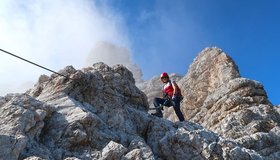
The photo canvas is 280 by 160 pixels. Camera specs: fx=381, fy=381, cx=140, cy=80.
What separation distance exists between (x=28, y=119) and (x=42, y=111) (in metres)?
1.15

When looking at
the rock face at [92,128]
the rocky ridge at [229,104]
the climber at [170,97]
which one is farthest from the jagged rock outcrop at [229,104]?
the rock face at [92,128]

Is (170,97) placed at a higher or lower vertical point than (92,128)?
higher

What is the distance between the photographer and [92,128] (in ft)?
60.0

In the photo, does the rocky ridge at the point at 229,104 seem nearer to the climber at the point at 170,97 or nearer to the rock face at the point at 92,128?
the climber at the point at 170,97

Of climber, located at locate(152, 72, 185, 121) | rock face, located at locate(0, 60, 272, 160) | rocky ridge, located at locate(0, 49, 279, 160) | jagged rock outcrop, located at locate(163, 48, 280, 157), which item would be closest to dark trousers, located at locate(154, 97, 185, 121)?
climber, located at locate(152, 72, 185, 121)

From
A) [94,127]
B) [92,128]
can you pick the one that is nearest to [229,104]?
[94,127]

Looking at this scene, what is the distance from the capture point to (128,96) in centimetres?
2511

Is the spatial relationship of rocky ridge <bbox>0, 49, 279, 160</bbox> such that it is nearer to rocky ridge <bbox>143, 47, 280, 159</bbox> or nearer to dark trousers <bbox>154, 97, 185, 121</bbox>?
dark trousers <bbox>154, 97, 185, 121</bbox>

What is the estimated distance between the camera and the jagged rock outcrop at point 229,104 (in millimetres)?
28294

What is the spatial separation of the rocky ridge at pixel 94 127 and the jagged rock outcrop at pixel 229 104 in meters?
3.73

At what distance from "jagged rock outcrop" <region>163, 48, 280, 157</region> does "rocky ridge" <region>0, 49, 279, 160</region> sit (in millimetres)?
3734

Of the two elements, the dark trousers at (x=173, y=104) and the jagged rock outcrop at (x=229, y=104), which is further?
the jagged rock outcrop at (x=229, y=104)

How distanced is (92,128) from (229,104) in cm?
2097

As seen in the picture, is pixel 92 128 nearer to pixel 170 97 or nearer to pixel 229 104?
pixel 170 97
